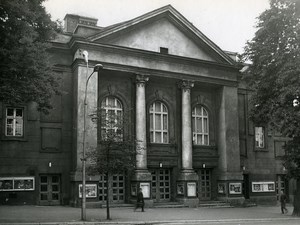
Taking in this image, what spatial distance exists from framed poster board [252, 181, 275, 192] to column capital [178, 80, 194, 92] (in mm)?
10281

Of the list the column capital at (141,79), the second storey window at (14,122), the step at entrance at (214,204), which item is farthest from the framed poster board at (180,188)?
the second storey window at (14,122)

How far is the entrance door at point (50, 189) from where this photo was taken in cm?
2852

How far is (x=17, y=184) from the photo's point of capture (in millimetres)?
27344

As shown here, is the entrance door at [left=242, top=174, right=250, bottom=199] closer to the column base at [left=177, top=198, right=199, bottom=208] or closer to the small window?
the column base at [left=177, top=198, right=199, bottom=208]

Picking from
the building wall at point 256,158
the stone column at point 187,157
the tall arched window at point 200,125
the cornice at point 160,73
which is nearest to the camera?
the cornice at point 160,73

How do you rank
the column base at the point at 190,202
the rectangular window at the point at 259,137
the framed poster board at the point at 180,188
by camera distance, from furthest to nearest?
the rectangular window at the point at 259,137
the framed poster board at the point at 180,188
the column base at the point at 190,202

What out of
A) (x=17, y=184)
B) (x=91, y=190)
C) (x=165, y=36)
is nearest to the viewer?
(x=17, y=184)

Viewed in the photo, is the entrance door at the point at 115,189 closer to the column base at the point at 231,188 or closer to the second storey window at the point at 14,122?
the second storey window at the point at 14,122

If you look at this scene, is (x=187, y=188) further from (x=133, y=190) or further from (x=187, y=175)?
(x=133, y=190)

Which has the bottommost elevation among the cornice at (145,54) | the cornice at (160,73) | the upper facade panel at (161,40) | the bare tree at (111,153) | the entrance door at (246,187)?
the entrance door at (246,187)

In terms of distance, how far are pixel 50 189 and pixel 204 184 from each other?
40.6 feet

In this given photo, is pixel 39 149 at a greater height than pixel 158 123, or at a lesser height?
lesser

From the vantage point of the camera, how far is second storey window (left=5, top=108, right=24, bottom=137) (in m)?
27.9

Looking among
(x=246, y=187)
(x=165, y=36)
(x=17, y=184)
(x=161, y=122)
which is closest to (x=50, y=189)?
(x=17, y=184)
